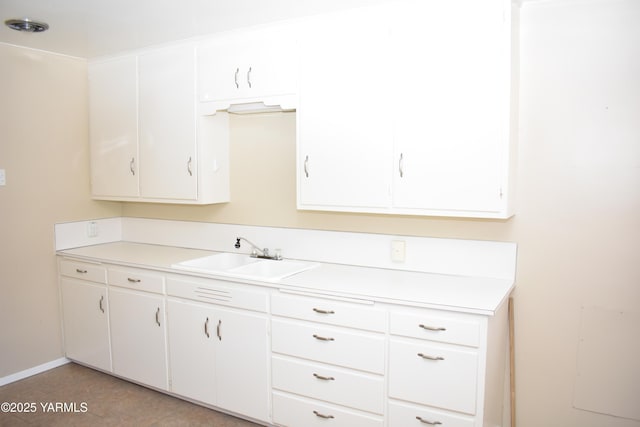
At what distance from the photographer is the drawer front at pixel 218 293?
101 inches

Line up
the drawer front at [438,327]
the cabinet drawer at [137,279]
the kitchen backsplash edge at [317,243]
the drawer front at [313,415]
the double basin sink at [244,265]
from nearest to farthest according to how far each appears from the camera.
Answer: the drawer front at [438,327], the drawer front at [313,415], the kitchen backsplash edge at [317,243], the double basin sink at [244,265], the cabinet drawer at [137,279]

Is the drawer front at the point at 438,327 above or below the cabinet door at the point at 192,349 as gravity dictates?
above

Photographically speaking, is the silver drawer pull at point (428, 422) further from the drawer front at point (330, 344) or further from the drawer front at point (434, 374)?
the drawer front at point (330, 344)

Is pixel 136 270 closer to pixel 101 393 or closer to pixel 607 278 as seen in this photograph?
pixel 101 393

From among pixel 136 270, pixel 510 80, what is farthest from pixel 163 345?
pixel 510 80

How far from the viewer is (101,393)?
3102mm

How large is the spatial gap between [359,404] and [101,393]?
1.88m

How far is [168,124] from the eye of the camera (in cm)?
319

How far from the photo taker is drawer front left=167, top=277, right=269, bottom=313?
2555mm

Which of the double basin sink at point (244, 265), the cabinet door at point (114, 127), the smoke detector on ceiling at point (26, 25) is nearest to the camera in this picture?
the smoke detector on ceiling at point (26, 25)

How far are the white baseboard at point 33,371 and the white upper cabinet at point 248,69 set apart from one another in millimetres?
2270

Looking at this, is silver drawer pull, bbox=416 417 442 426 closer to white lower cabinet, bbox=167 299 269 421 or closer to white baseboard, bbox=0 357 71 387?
white lower cabinet, bbox=167 299 269 421

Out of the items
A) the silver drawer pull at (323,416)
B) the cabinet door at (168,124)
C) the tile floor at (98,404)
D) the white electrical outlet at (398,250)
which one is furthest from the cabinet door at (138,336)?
the white electrical outlet at (398,250)

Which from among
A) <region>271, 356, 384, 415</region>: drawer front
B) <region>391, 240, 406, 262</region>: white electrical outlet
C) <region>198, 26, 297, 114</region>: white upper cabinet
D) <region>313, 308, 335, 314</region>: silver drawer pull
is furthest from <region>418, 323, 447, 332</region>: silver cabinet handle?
<region>198, 26, 297, 114</region>: white upper cabinet
